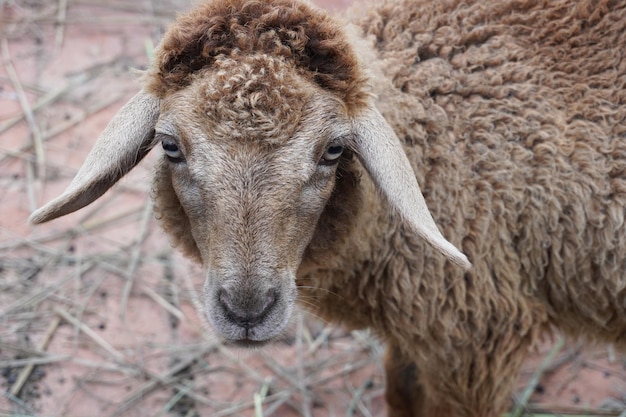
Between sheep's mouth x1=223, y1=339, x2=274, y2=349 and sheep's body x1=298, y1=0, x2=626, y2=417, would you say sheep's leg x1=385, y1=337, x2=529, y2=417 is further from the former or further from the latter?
sheep's mouth x1=223, y1=339, x2=274, y2=349

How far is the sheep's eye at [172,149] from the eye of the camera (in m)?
2.95

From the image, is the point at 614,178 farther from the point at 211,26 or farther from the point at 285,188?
the point at 211,26

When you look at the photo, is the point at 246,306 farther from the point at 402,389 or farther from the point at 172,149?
the point at 402,389

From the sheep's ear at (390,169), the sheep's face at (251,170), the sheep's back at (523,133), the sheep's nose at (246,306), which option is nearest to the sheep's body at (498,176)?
the sheep's back at (523,133)

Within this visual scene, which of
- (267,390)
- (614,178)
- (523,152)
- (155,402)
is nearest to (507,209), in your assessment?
(523,152)

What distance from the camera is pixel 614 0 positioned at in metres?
3.62

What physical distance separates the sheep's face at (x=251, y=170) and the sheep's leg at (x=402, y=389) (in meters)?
1.67

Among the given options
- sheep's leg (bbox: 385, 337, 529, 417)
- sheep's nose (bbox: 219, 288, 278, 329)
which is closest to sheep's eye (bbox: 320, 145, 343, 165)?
sheep's nose (bbox: 219, 288, 278, 329)

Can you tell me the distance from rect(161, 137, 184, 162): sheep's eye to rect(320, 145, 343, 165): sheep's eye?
575 millimetres

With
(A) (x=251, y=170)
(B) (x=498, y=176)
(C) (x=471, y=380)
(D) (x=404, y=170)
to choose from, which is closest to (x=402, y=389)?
(C) (x=471, y=380)

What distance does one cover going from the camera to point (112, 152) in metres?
3.01

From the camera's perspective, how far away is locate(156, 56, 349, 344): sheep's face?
2785 mm

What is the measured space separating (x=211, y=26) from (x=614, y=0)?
2036mm

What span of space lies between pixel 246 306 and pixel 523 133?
160 centimetres
